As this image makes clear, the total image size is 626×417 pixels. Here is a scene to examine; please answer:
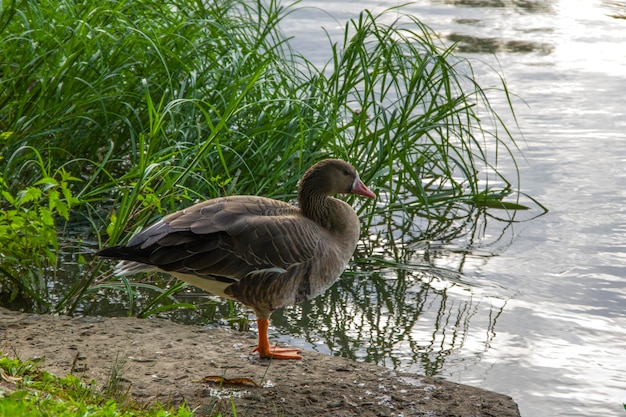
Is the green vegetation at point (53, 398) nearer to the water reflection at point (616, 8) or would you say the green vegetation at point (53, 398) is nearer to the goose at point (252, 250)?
the goose at point (252, 250)

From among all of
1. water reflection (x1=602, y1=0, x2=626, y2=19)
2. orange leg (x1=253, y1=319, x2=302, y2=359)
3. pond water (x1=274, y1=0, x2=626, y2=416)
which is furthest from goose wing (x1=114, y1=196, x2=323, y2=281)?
water reflection (x1=602, y1=0, x2=626, y2=19)

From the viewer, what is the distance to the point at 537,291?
636 centimetres

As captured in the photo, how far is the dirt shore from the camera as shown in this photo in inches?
174

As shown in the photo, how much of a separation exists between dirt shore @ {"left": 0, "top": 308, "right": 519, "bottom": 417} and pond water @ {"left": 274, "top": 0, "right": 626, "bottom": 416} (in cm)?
56

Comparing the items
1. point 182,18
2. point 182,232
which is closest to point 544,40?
point 182,18

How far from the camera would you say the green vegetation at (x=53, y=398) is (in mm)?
3504

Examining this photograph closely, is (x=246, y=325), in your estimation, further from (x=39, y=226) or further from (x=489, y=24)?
(x=489, y=24)

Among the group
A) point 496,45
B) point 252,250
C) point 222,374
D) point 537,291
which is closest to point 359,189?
point 252,250

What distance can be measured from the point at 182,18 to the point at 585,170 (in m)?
3.49

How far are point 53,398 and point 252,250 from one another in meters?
1.29

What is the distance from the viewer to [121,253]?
14.8 feet

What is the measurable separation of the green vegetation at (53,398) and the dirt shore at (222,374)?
227 millimetres

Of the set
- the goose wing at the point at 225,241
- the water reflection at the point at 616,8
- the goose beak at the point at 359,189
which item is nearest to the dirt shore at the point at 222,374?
the goose wing at the point at 225,241

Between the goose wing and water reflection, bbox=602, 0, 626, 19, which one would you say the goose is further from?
water reflection, bbox=602, 0, 626, 19
